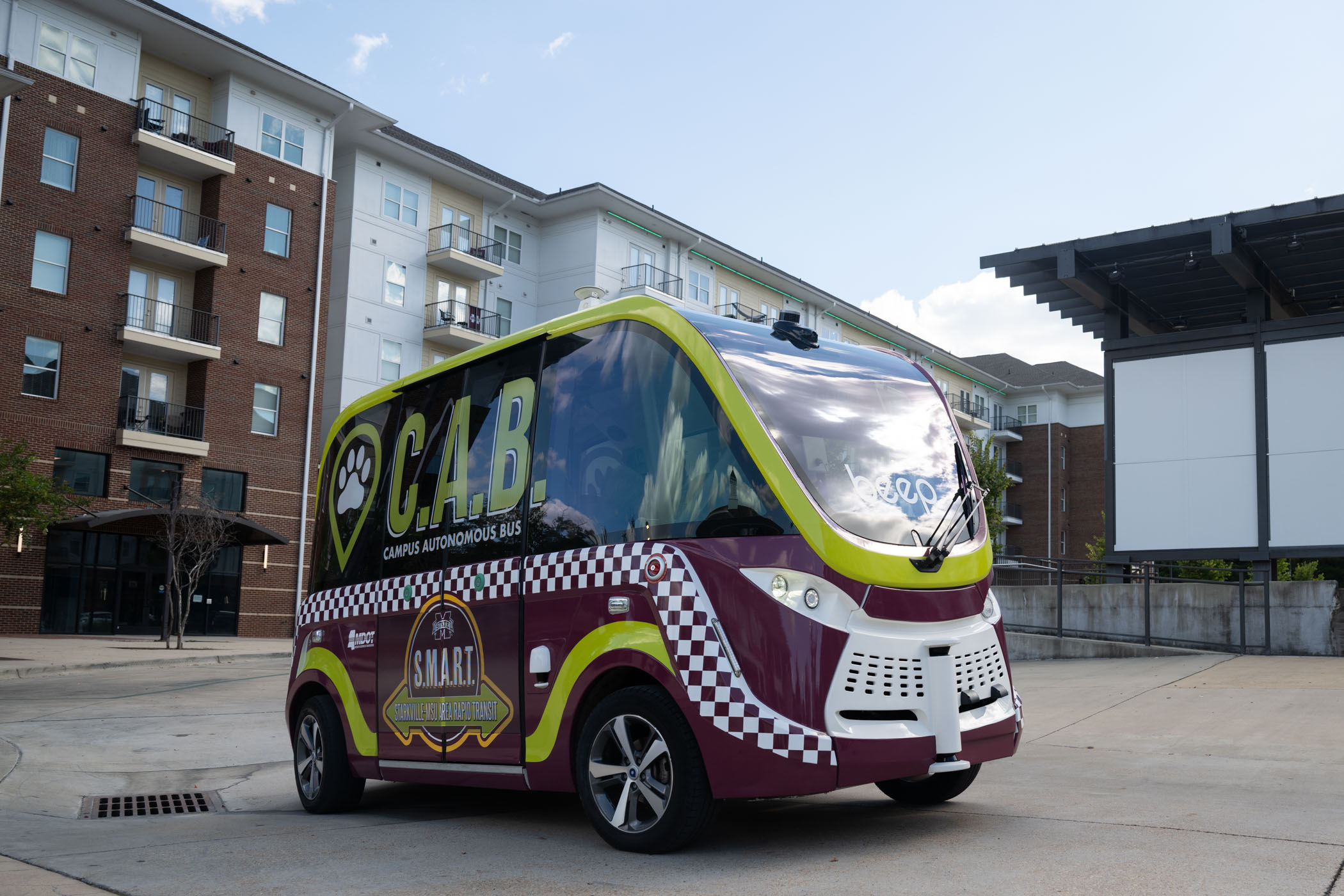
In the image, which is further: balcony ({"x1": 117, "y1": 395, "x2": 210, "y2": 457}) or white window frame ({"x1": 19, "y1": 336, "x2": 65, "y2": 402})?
balcony ({"x1": 117, "y1": 395, "x2": 210, "y2": 457})

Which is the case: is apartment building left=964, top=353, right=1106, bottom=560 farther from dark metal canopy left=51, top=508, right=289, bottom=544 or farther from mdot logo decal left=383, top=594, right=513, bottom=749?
mdot logo decal left=383, top=594, right=513, bottom=749

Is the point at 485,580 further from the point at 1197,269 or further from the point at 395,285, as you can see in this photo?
the point at 395,285

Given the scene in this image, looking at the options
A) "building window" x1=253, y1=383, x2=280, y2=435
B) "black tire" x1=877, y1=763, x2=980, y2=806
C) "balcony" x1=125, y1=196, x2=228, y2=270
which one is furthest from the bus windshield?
"building window" x1=253, y1=383, x2=280, y2=435

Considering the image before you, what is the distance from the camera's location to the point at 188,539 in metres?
30.0

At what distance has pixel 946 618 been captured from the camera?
5730 millimetres

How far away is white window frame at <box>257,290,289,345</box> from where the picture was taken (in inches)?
1473

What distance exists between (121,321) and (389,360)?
32.7 ft

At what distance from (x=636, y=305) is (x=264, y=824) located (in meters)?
4.25

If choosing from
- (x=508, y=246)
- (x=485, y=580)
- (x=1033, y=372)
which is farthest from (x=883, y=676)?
(x=1033, y=372)

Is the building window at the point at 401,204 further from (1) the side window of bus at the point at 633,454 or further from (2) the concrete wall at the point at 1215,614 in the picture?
(1) the side window of bus at the point at 633,454

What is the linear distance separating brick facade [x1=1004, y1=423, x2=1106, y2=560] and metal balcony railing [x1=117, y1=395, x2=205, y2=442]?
52047 millimetres

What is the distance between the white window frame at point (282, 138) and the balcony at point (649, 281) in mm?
12987

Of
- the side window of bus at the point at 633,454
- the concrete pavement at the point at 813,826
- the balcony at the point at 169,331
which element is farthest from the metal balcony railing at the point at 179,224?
the side window of bus at the point at 633,454

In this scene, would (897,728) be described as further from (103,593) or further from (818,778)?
(103,593)
